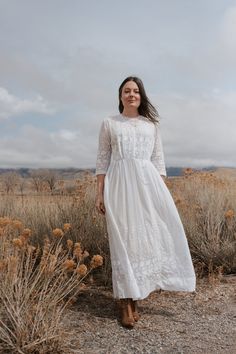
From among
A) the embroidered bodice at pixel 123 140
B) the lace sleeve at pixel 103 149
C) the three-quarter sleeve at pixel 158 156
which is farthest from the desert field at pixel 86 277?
the three-quarter sleeve at pixel 158 156

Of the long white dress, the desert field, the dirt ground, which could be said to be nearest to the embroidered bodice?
the long white dress

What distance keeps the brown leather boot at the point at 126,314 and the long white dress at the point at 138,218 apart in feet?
0.40

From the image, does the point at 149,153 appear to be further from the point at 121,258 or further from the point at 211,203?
the point at 211,203

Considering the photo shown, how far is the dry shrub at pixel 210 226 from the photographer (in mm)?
6039

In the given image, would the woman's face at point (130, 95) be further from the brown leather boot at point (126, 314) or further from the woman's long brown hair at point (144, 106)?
the brown leather boot at point (126, 314)

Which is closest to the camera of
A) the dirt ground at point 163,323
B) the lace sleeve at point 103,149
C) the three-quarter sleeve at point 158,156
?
the dirt ground at point 163,323

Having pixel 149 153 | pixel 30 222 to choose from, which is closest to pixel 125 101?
pixel 149 153

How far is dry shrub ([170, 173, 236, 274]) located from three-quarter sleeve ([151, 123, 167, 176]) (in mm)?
1720

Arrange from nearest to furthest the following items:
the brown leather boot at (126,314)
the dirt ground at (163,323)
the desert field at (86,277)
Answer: the desert field at (86,277), the dirt ground at (163,323), the brown leather boot at (126,314)

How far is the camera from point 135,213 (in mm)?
4273

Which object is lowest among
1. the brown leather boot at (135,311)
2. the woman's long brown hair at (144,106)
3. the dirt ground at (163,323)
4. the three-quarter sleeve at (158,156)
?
the dirt ground at (163,323)

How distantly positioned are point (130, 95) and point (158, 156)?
69cm

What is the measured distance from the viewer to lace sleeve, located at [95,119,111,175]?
450 centimetres

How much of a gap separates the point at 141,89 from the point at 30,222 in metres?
2.84
